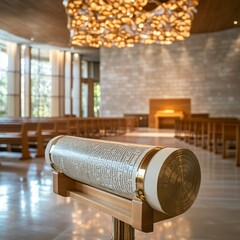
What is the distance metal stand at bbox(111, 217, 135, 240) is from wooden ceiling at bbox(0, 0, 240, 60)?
12981 millimetres

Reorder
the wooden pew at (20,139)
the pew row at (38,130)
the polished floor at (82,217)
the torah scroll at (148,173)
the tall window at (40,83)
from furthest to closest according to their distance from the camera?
1. the tall window at (40,83)
2. the pew row at (38,130)
3. the wooden pew at (20,139)
4. the polished floor at (82,217)
5. the torah scroll at (148,173)

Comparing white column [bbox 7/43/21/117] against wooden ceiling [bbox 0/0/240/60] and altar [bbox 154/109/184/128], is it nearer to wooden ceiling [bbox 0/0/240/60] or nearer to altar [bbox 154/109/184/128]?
wooden ceiling [bbox 0/0/240/60]

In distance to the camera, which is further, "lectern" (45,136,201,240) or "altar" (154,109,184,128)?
"altar" (154,109,184,128)

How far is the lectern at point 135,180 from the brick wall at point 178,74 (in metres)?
16.9

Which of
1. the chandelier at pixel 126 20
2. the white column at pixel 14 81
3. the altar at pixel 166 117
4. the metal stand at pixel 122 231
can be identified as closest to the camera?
the metal stand at pixel 122 231

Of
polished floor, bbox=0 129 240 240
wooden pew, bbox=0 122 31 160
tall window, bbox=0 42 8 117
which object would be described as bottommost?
polished floor, bbox=0 129 240 240

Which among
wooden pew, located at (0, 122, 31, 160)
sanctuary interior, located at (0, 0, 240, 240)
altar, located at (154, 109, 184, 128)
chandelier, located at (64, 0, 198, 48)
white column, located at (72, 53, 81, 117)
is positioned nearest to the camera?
sanctuary interior, located at (0, 0, 240, 240)

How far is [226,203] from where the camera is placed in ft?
10.3

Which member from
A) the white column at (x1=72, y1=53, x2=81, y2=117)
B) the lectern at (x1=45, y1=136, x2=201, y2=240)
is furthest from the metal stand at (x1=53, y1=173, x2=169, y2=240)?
the white column at (x1=72, y1=53, x2=81, y2=117)

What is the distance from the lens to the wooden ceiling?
43.9ft

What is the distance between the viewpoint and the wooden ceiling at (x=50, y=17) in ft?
43.9

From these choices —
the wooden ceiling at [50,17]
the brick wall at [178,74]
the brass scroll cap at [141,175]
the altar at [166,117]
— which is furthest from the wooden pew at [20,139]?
the brick wall at [178,74]

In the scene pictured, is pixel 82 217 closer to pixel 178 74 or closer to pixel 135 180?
pixel 135 180

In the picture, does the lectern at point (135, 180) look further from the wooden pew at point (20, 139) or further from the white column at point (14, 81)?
the white column at point (14, 81)
